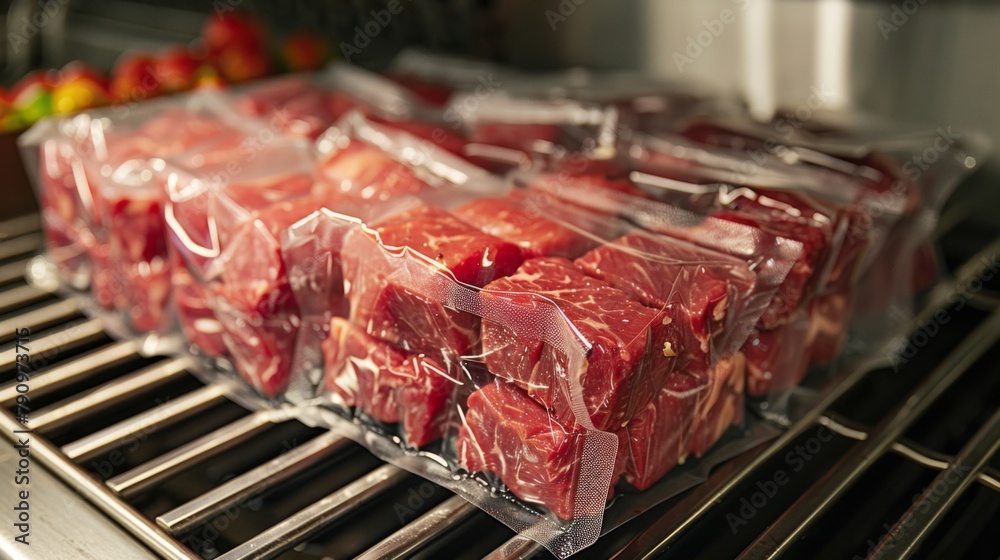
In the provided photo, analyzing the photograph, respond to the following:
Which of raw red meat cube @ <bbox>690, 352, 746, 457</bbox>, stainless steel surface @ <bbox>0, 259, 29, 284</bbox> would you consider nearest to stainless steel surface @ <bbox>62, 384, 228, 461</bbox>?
stainless steel surface @ <bbox>0, 259, 29, 284</bbox>

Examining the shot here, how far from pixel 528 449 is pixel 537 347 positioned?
0.10 m

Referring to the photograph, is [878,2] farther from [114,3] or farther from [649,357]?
[114,3]

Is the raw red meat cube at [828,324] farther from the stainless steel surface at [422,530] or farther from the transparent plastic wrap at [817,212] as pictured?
the stainless steel surface at [422,530]

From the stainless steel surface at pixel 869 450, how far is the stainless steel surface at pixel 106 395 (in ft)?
2.65

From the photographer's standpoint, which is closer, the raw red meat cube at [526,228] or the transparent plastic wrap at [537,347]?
the transparent plastic wrap at [537,347]

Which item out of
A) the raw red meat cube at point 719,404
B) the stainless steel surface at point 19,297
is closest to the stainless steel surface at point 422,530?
the raw red meat cube at point 719,404

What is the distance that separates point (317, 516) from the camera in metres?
0.92

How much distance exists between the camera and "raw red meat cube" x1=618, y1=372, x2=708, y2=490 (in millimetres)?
901

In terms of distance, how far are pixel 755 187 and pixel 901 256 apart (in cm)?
29

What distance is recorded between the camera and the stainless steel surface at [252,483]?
2.94ft

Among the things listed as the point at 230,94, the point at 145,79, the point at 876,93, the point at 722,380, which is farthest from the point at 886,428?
the point at 145,79

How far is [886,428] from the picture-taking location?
104cm

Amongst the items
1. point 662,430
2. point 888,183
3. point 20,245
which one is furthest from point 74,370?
point 888,183

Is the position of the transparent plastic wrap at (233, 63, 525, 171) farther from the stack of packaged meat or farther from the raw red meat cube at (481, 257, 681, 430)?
the raw red meat cube at (481, 257, 681, 430)
